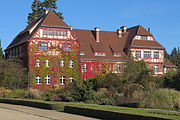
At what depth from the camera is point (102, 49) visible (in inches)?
2212

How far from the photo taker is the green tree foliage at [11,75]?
45219 millimetres

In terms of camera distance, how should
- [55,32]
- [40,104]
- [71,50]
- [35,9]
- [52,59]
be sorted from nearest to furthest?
[40,104]
[55,32]
[52,59]
[71,50]
[35,9]

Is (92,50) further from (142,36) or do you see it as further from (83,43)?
(142,36)

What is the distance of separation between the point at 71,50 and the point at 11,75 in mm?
11152

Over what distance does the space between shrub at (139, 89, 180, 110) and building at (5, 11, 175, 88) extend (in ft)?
78.7

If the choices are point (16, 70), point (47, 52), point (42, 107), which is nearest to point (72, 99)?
point (42, 107)

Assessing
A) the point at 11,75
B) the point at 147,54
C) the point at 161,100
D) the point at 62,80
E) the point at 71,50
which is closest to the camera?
the point at 161,100

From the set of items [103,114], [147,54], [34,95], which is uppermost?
[147,54]

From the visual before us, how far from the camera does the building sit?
165 feet

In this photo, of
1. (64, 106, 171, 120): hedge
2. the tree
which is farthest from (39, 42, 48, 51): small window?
(64, 106, 171, 120): hedge

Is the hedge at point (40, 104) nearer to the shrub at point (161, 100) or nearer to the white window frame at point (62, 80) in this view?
the shrub at point (161, 100)

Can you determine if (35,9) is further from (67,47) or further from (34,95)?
(34,95)

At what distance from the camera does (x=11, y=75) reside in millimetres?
45250

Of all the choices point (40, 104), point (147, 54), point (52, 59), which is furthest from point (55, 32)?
point (40, 104)
